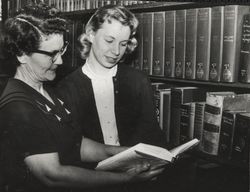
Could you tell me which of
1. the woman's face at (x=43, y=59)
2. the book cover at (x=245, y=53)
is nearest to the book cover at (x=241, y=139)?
A: the book cover at (x=245, y=53)

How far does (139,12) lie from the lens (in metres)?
2.09

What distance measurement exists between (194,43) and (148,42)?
12.7 inches

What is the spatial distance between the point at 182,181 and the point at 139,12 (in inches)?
37.9

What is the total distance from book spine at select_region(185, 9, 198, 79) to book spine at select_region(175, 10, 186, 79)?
0.02m

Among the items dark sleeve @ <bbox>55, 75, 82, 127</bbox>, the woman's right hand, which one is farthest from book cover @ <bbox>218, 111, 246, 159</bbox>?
dark sleeve @ <bbox>55, 75, 82, 127</bbox>

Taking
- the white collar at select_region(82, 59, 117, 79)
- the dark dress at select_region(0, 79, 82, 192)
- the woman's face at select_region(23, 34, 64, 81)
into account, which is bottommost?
the dark dress at select_region(0, 79, 82, 192)

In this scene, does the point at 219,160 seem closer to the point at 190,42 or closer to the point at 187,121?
the point at 187,121

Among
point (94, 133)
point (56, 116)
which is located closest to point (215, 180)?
point (94, 133)

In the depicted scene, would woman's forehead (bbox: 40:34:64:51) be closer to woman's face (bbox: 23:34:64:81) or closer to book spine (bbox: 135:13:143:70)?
woman's face (bbox: 23:34:64:81)

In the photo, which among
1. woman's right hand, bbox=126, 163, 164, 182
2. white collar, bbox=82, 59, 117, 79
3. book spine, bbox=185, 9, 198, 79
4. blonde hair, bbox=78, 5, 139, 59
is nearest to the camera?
woman's right hand, bbox=126, 163, 164, 182

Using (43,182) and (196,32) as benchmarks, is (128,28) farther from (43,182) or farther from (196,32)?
(43,182)

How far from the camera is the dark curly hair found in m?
1.36

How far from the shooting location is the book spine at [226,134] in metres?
1.64

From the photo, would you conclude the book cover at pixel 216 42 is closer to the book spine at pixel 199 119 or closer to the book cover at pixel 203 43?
the book cover at pixel 203 43
